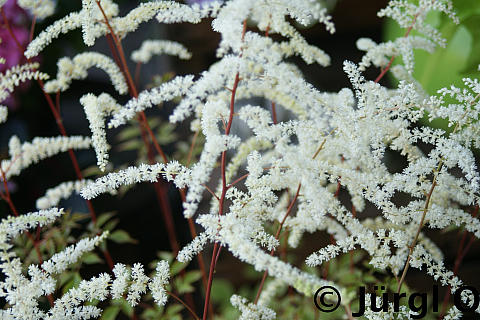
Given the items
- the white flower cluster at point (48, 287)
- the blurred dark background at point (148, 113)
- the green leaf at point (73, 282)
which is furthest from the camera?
the blurred dark background at point (148, 113)

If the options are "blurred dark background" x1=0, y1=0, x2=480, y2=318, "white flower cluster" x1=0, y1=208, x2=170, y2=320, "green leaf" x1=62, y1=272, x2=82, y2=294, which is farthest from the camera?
"blurred dark background" x1=0, y1=0, x2=480, y2=318

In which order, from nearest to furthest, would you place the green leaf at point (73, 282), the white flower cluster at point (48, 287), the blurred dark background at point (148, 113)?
the white flower cluster at point (48, 287)
the green leaf at point (73, 282)
the blurred dark background at point (148, 113)

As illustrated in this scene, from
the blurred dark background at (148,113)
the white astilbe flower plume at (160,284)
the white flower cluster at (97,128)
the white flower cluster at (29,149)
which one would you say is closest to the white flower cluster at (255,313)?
the white astilbe flower plume at (160,284)

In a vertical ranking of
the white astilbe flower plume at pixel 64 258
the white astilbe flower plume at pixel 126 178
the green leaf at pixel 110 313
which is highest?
the white astilbe flower plume at pixel 126 178

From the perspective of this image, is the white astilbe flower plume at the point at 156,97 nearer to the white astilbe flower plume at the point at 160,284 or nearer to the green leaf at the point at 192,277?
the white astilbe flower plume at the point at 160,284

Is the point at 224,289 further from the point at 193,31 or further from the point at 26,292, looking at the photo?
the point at 193,31

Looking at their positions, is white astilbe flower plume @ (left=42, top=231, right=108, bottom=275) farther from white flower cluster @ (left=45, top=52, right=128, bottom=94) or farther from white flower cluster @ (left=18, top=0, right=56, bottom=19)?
white flower cluster @ (left=18, top=0, right=56, bottom=19)

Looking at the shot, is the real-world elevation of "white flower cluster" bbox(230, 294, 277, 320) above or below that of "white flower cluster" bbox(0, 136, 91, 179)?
below

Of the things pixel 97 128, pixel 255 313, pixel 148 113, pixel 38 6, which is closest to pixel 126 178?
pixel 97 128

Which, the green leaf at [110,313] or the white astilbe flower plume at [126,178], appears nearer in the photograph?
the white astilbe flower plume at [126,178]

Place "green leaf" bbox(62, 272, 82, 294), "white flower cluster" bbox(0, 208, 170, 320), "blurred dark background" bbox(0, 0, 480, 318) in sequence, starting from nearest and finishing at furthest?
"white flower cluster" bbox(0, 208, 170, 320) < "green leaf" bbox(62, 272, 82, 294) < "blurred dark background" bbox(0, 0, 480, 318)

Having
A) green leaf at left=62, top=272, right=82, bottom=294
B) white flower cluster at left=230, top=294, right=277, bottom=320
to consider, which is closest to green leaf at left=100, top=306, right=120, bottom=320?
green leaf at left=62, top=272, right=82, bottom=294
